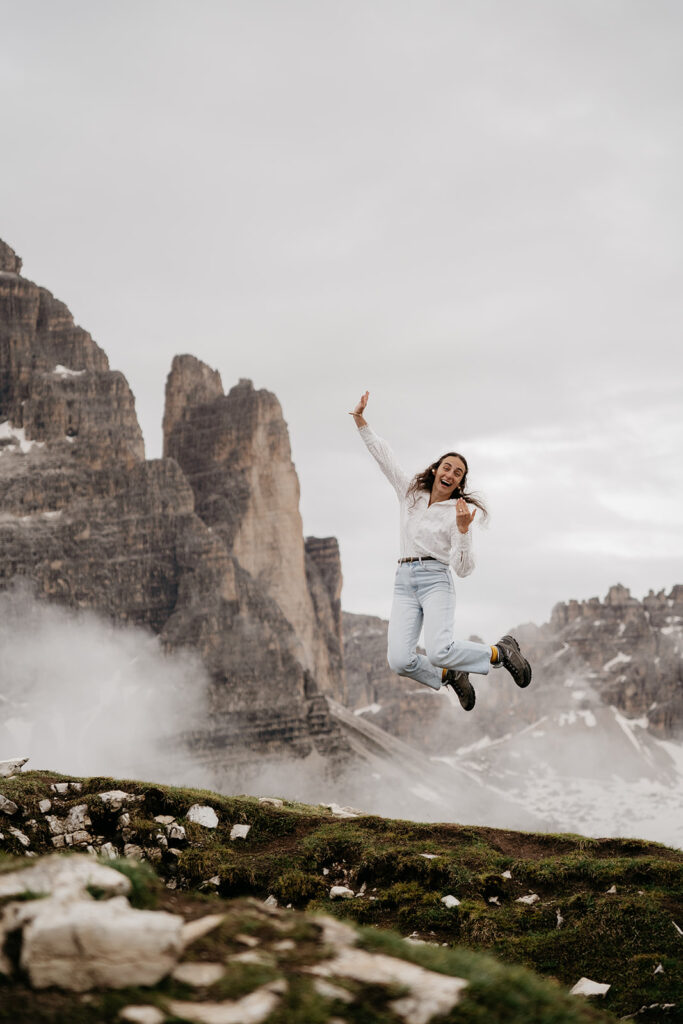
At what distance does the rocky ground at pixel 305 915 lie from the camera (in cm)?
672

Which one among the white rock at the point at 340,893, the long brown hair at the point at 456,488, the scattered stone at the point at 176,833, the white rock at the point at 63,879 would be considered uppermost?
the long brown hair at the point at 456,488

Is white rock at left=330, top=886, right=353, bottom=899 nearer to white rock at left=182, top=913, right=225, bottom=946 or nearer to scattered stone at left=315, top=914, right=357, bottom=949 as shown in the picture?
scattered stone at left=315, top=914, right=357, bottom=949

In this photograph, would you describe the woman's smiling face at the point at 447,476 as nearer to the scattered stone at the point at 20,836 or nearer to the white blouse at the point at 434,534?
the white blouse at the point at 434,534

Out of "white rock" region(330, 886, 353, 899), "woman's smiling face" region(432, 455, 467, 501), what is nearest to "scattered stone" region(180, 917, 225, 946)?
"woman's smiling face" region(432, 455, 467, 501)

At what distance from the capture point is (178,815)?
1852cm

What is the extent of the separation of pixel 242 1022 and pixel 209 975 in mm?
568

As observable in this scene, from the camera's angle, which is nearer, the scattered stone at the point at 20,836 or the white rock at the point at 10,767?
the scattered stone at the point at 20,836

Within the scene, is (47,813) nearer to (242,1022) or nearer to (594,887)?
(594,887)

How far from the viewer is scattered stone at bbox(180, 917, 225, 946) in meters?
7.21

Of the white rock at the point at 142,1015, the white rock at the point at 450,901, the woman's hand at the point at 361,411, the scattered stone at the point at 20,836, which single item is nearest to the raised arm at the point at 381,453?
the woman's hand at the point at 361,411

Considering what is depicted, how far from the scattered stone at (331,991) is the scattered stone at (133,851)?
10552mm

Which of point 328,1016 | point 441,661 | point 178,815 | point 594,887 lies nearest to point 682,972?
point 594,887

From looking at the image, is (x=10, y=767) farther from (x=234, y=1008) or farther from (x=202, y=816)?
(x=234, y=1008)

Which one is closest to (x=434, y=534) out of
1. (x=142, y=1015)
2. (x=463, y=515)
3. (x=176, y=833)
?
(x=463, y=515)
